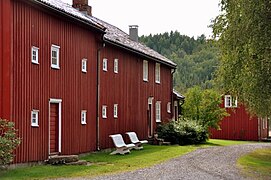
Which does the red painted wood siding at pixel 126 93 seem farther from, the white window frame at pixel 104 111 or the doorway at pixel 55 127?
the doorway at pixel 55 127

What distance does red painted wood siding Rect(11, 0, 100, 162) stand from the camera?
19125 mm

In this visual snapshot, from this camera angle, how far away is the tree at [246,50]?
19625 millimetres

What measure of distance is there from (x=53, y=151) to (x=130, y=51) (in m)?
11.1

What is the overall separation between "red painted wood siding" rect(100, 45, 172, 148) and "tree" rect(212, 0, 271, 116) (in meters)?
6.51

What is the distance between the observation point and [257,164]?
74.4ft

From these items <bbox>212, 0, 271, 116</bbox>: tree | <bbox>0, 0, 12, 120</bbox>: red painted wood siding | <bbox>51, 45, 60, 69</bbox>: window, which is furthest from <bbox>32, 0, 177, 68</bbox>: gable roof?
<bbox>212, 0, 271, 116</bbox>: tree

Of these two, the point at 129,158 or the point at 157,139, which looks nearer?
the point at 129,158

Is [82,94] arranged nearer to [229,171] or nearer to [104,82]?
[104,82]

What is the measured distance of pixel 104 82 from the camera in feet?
90.4

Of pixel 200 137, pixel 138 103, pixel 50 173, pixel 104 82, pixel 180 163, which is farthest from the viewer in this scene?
pixel 200 137

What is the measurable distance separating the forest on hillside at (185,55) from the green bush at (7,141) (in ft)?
276

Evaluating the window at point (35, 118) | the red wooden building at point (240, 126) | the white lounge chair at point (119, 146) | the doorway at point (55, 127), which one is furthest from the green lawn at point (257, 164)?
the red wooden building at point (240, 126)

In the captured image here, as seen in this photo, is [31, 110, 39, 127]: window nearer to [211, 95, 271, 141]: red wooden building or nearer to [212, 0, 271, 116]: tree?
[212, 0, 271, 116]: tree

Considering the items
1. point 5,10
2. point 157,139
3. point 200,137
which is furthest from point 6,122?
point 200,137
